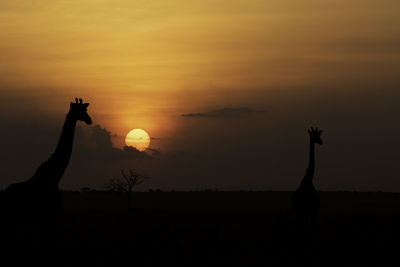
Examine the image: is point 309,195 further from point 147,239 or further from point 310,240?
point 147,239

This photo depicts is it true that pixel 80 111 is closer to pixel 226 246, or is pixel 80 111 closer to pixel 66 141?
pixel 66 141

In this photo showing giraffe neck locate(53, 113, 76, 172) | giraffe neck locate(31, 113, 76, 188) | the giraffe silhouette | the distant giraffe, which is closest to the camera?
the giraffe silhouette

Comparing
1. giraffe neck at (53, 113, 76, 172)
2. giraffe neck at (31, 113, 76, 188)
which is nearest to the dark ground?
giraffe neck at (31, 113, 76, 188)

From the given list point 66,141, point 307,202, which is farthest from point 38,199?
point 307,202

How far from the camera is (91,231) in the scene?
23.2 m

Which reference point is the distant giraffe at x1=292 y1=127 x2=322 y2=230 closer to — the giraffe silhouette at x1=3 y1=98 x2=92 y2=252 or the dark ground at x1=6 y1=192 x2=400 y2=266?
the dark ground at x1=6 y1=192 x2=400 y2=266

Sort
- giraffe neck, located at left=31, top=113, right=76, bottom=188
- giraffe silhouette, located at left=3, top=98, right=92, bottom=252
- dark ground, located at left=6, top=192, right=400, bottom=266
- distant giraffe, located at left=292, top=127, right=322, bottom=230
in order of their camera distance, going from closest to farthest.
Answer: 1. giraffe silhouette, located at left=3, top=98, right=92, bottom=252
2. giraffe neck, located at left=31, top=113, right=76, bottom=188
3. dark ground, located at left=6, top=192, right=400, bottom=266
4. distant giraffe, located at left=292, top=127, right=322, bottom=230

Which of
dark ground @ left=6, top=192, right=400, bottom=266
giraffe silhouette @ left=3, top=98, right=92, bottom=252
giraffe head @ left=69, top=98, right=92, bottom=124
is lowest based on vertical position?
dark ground @ left=6, top=192, right=400, bottom=266

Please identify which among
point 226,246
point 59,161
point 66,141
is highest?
point 66,141

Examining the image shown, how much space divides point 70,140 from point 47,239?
2.53 metres

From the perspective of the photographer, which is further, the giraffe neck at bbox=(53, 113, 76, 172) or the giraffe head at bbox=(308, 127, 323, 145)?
the giraffe head at bbox=(308, 127, 323, 145)

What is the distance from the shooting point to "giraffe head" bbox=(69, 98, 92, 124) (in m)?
17.2

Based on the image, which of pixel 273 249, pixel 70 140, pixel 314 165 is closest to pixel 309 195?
pixel 314 165

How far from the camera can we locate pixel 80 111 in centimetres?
1725
